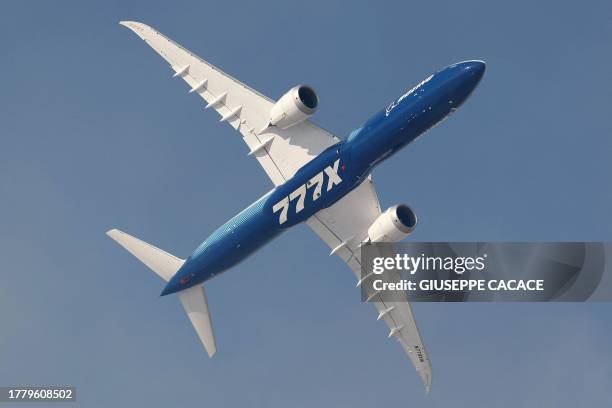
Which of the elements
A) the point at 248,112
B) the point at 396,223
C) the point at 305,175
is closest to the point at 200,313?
the point at 305,175

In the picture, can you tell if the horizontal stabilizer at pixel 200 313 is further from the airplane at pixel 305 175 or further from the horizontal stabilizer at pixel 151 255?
the horizontal stabilizer at pixel 151 255

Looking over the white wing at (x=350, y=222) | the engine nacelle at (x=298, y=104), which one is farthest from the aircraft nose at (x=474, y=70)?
the white wing at (x=350, y=222)

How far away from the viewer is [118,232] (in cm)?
9762

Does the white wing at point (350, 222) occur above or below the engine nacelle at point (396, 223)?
above

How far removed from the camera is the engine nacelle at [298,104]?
90250 mm

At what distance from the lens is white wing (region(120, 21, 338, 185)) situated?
93.5 metres

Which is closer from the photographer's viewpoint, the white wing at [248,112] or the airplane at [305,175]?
the airplane at [305,175]

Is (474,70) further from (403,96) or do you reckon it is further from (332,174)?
(332,174)

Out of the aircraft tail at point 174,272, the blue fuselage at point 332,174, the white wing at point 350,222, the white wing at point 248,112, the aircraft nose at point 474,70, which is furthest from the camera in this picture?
the aircraft tail at point 174,272

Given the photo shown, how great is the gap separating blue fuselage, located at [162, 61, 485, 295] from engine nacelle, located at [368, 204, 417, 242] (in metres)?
3.76

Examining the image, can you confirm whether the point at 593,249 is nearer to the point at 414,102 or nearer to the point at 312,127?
the point at 414,102

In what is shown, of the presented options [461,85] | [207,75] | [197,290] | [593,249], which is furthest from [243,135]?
[593,249]

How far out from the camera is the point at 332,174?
89.1 metres

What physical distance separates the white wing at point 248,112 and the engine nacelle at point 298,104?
95.1 inches
